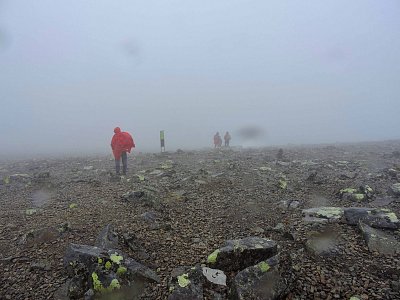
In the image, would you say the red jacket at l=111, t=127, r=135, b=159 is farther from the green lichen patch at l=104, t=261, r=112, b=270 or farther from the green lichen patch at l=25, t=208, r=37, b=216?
the green lichen patch at l=104, t=261, r=112, b=270

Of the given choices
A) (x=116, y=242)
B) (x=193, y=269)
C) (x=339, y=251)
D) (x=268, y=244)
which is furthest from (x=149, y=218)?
(x=339, y=251)

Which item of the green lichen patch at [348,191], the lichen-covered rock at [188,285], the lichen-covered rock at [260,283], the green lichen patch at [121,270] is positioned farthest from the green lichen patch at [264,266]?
the green lichen patch at [348,191]

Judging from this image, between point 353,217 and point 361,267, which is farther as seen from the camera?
point 353,217

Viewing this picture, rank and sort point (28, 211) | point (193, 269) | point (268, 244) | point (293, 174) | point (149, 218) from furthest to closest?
point (293, 174)
point (28, 211)
point (149, 218)
point (268, 244)
point (193, 269)

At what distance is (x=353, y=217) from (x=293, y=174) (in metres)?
6.60

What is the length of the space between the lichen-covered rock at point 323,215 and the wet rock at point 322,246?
91 centimetres

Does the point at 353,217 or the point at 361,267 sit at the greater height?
the point at 353,217

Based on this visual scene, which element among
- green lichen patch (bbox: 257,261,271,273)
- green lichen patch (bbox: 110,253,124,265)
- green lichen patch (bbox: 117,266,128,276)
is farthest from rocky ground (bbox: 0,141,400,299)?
green lichen patch (bbox: 110,253,124,265)

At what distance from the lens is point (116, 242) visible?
714 centimetres

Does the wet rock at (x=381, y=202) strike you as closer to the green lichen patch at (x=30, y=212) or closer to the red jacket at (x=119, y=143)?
the green lichen patch at (x=30, y=212)

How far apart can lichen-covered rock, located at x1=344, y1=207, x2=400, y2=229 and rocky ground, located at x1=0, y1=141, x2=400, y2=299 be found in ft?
0.09

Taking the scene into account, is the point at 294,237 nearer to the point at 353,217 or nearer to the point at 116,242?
the point at 353,217

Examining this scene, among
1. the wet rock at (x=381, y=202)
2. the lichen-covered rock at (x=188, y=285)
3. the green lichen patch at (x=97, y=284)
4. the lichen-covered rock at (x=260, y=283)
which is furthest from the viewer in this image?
the wet rock at (x=381, y=202)

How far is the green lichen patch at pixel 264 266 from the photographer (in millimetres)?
5450
